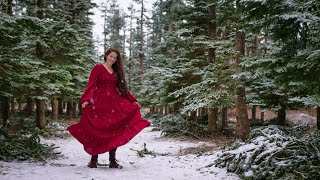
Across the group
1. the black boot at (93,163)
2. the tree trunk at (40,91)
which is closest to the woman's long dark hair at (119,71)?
the black boot at (93,163)

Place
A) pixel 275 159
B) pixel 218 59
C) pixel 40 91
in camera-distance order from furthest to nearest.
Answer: pixel 40 91 < pixel 218 59 < pixel 275 159

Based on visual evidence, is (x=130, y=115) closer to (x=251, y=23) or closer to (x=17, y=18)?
(x=251, y=23)

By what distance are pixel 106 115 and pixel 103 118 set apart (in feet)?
0.30

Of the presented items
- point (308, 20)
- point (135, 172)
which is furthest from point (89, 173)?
point (308, 20)

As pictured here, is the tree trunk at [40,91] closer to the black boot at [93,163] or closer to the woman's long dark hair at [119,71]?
the woman's long dark hair at [119,71]

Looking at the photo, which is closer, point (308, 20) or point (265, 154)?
point (308, 20)

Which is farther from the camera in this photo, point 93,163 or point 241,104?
point 241,104

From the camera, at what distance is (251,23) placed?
6348 millimetres

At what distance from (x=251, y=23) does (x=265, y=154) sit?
2.77m

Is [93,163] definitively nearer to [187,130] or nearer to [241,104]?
[241,104]

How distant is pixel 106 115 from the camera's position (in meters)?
6.25

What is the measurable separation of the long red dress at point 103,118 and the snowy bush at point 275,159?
211 cm

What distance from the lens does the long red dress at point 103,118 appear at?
6.14 meters

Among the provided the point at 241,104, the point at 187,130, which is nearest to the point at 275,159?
the point at 241,104
